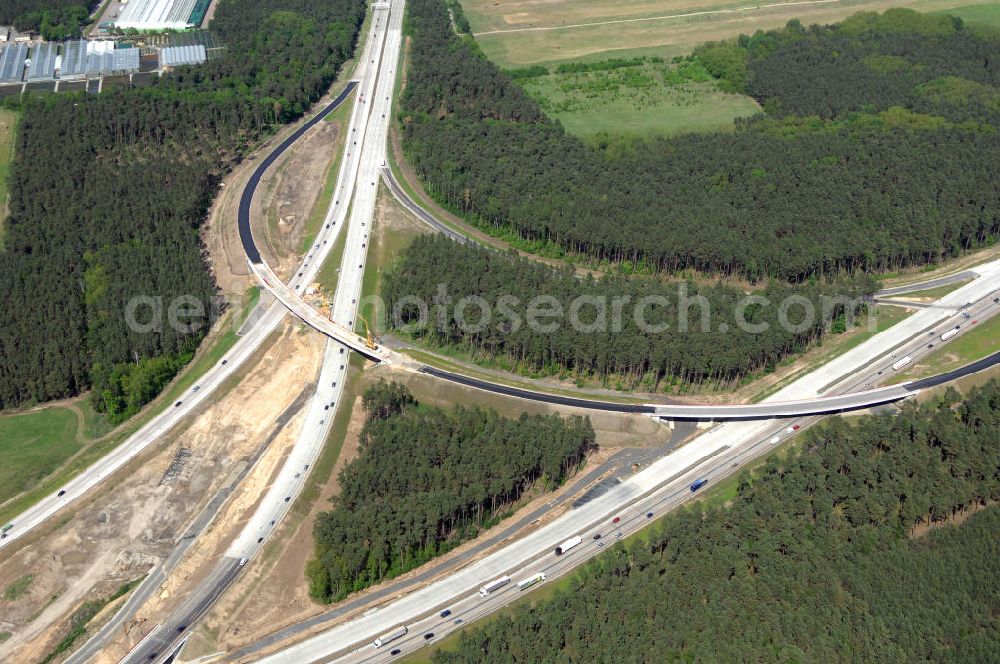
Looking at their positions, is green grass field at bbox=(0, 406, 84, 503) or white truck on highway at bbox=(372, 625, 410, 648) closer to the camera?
white truck on highway at bbox=(372, 625, 410, 648)

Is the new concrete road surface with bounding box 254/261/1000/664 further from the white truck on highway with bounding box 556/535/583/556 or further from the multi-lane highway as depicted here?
the white truck on highway with bounding box 556/535/583/556

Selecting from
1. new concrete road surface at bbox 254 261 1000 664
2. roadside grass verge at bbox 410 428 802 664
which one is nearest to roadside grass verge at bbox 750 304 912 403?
new concrete road surface at bbox 254 261 1000 664

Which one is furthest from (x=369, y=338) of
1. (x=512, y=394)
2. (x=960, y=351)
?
(x=960, y=351)

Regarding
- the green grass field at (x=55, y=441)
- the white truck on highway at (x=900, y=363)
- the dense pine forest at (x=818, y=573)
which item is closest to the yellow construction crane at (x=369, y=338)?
the green grass field at (x=55, y=441)

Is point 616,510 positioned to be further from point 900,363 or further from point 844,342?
point 900,363

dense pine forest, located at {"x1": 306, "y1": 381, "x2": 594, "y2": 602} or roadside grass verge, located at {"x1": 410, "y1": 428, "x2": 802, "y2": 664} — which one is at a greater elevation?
dense pine forest, located at {"x1": 306, "y1": 381, "x2": 594, "y2": 602}

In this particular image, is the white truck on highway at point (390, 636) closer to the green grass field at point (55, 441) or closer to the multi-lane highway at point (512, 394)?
the multi-lane highway at point (512, 394)

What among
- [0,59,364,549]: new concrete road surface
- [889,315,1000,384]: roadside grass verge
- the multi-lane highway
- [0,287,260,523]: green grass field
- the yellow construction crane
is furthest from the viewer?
the yellow construction crane
